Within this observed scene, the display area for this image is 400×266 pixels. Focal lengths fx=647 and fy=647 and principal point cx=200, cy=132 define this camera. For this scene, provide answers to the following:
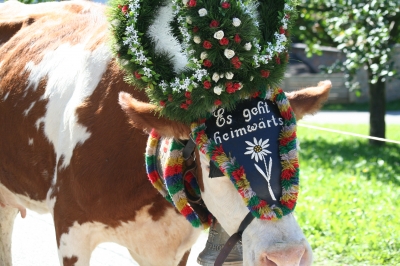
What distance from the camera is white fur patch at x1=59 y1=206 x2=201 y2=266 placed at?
10.6 ft

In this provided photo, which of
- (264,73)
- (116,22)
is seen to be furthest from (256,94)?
(116,22)

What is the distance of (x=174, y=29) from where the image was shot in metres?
2.71

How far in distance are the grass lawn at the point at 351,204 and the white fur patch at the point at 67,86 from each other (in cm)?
251

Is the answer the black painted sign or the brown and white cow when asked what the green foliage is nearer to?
the brown and white cow

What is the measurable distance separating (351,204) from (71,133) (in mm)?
3728

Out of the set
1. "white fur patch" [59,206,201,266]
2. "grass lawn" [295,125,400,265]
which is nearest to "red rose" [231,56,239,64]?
"white fur patch" [59,206,201,266]

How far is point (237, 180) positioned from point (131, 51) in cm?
Answer: 70

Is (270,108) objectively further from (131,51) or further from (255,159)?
(131,51)

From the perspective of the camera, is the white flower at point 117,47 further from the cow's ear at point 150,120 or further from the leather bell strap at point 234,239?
the leather bell strap at point 234,239

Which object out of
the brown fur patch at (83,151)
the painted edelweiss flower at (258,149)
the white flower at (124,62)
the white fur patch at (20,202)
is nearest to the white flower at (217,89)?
the painted edelweiss flower at (258,149)

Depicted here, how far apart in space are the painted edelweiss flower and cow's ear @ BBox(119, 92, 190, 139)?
1.03 feet

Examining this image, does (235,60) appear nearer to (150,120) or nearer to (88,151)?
(150,120)

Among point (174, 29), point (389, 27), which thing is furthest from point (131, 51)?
point (389, 27)

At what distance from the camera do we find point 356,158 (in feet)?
29.2
